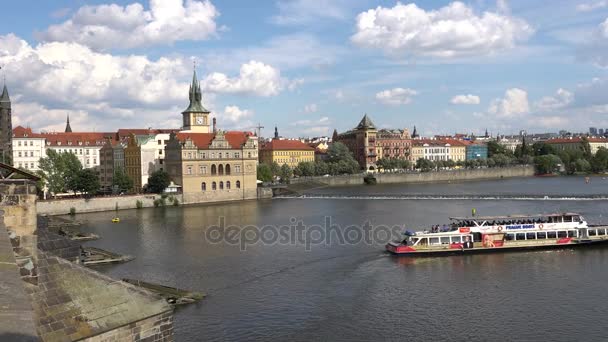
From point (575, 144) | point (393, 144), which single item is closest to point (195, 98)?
→ point (393, 144)

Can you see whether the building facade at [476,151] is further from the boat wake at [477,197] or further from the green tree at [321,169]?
the boat wake at [477,197]

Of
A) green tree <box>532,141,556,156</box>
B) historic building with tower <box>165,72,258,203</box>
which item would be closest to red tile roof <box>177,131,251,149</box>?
historic building with tower <box>165,72,258,203</box>

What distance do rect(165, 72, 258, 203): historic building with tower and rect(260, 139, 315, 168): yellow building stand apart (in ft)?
139

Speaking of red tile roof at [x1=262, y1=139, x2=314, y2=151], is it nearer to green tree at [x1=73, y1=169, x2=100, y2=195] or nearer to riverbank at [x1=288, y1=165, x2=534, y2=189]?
riverbank at [x1=288, y1=165, x2=534, y2=189]

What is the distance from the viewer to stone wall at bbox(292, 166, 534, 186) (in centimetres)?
10827

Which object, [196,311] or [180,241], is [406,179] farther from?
[196,311]

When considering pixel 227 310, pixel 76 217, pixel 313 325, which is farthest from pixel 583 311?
pixel 76 217

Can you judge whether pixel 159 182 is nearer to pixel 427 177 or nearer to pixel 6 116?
pixel 6 116

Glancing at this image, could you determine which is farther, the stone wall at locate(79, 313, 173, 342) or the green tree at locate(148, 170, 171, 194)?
the green tree at locate(148, 170, 171, 194)

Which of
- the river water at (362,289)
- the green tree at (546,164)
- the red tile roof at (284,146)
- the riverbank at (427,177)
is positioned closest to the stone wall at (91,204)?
the river water at (362,289)

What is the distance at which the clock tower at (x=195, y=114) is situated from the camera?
93688 mm

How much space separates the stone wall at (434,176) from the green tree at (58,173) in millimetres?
37177

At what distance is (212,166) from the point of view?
76.7 m

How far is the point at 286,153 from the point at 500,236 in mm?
90861
